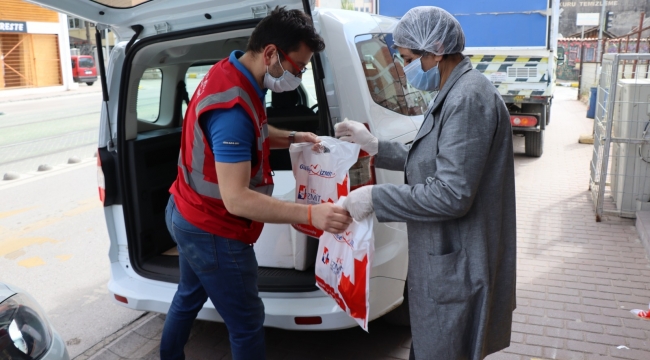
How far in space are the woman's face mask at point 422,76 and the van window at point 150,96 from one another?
221 cm

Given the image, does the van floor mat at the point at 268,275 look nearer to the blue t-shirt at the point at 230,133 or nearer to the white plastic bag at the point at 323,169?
the white plastic bag at the point at 323,169

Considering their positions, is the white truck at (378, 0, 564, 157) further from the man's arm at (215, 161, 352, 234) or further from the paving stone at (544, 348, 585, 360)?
the man's arm at (215, 161, 352, 234)

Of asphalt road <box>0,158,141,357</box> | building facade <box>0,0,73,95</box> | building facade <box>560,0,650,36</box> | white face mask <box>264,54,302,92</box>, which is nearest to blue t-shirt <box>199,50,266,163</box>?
white face mask <box>264,54,302,92</box>

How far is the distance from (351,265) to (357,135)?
65 cm

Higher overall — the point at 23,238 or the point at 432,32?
the point at 432,32

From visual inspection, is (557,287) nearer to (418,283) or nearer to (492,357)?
(492,357)

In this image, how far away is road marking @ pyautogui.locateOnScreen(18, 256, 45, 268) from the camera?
5244mm

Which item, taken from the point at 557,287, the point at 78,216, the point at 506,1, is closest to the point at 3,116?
the point at 78,216

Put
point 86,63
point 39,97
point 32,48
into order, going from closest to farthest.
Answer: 1. point 39,97
2. point 32,48
3. point 86,63

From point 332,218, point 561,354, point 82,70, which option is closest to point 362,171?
point 332,218

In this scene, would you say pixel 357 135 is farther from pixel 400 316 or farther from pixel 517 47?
pixel 517 47

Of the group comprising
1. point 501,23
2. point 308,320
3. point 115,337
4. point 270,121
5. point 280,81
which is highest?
point 501,23

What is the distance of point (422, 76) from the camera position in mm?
2195

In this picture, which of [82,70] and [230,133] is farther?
[82,70]
